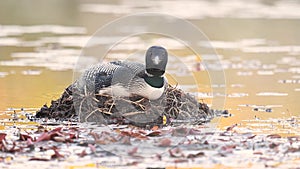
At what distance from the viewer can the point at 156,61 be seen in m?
10.7

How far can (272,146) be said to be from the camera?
30.6ft

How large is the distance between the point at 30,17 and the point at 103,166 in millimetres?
17213

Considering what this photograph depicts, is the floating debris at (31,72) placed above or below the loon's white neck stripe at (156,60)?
below

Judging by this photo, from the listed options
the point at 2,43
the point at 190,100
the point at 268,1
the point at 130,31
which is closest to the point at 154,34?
the point at 130,31

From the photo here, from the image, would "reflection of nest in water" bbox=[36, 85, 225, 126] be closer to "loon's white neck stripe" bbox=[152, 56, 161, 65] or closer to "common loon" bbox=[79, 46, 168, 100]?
"common loon" bbox=[79, 46, 168, 100]

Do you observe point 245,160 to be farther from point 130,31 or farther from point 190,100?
point 130,31

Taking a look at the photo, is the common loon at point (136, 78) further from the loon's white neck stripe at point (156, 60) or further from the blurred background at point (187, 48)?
the blurred background at point (187, 48)

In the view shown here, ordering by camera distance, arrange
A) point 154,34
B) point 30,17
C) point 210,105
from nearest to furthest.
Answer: point 210,105, point 154,34, point 30,17

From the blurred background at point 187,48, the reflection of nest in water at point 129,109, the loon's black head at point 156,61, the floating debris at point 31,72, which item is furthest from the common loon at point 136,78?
the floating debris at point 31,72

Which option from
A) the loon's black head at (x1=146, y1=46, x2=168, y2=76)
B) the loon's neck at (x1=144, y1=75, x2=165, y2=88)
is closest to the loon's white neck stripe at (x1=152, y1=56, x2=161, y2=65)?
the loon's black head at (x1=146, y1=46, x2=168, y2=76)

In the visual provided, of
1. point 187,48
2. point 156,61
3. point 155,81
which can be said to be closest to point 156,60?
point 156,61

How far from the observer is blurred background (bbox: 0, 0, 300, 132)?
1332cm

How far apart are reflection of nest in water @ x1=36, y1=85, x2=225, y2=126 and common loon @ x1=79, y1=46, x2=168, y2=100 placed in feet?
0.34

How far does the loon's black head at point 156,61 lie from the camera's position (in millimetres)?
10664
